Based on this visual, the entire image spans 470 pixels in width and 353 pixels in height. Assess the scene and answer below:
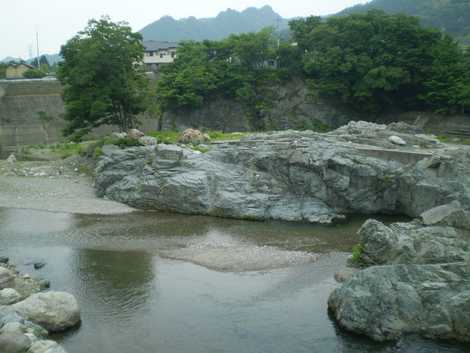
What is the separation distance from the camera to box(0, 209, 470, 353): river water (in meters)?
16.9

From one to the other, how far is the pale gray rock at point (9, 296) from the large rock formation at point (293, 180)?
15.4 metres

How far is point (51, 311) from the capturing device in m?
17.6

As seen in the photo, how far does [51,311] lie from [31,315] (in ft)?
2.19

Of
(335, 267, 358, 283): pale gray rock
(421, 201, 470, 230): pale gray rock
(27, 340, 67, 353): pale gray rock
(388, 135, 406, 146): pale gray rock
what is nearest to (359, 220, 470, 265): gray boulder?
(421, 201, 470, 230): pale gray rock

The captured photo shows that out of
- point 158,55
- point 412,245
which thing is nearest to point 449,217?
point 412,245

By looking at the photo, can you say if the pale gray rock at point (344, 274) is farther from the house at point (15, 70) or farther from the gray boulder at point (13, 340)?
the house at point (15, 70)

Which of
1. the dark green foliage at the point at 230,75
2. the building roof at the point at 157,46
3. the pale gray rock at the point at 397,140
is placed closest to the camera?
the pale gray rock at the point at 397,140

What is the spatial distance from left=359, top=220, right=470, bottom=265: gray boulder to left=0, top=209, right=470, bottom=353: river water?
1888mm

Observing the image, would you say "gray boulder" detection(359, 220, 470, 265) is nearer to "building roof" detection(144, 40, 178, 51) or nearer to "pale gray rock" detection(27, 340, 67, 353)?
"pale gray rock" detection(27, 340, 67, 353)

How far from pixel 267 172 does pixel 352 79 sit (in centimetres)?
2688

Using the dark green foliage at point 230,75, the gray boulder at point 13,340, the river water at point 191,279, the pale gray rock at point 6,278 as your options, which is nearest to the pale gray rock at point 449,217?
the river water at point 191,279

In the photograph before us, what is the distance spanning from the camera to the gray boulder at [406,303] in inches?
682

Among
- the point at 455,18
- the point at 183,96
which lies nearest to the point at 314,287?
the point at 183,96

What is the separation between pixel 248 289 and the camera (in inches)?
832
